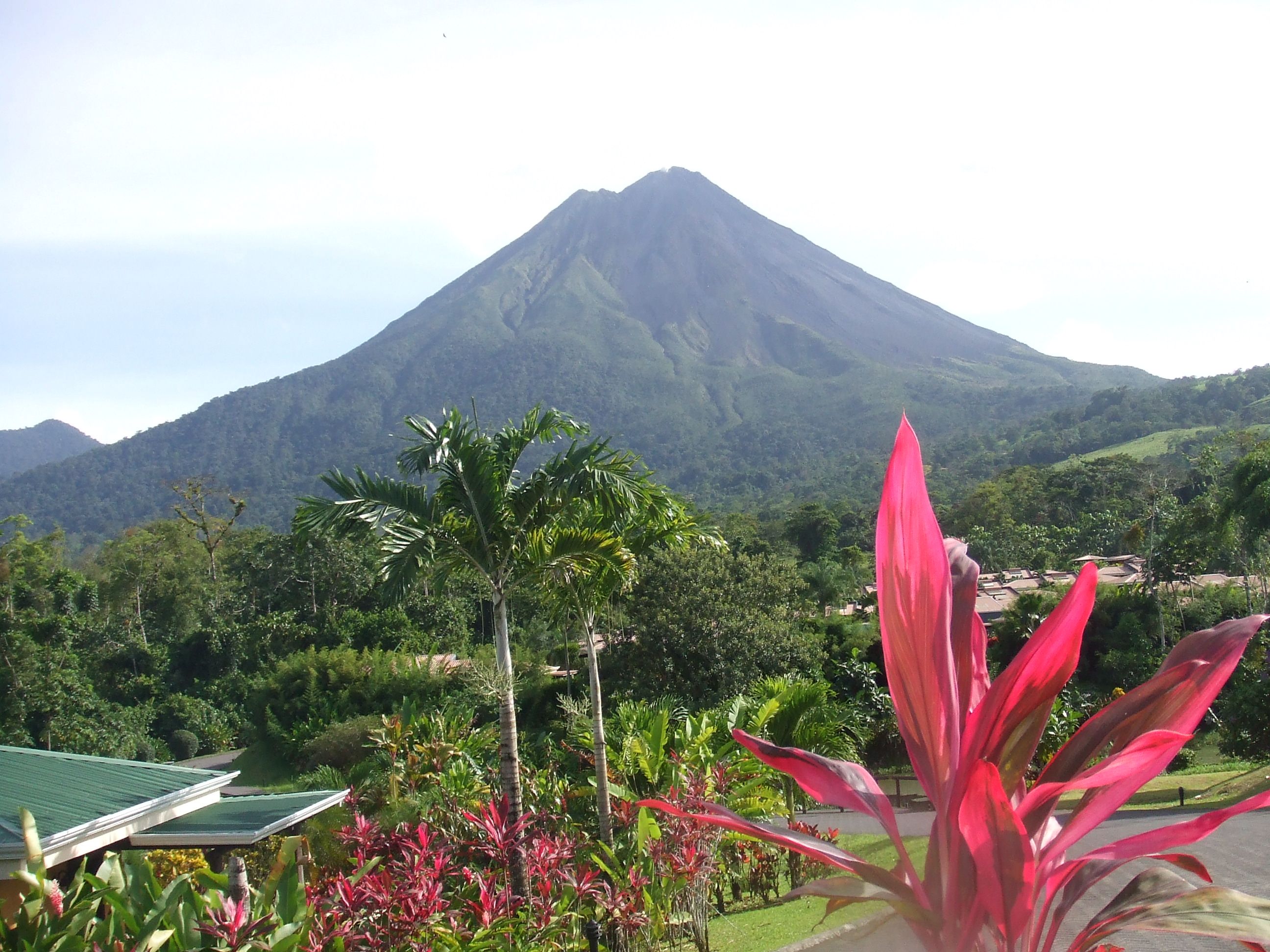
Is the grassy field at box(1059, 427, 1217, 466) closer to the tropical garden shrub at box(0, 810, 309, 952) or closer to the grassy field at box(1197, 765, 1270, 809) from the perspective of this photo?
the grassy field at box(1197, 765, 1270, 809)

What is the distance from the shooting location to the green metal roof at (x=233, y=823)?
5.73 meters

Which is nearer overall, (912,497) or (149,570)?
(912,497)

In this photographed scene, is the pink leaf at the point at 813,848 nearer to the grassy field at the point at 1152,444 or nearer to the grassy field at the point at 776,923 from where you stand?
the grassy field at the point at 776,923

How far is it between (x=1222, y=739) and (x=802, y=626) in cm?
616

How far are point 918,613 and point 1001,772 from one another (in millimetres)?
261

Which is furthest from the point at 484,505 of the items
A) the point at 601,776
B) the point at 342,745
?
the point at 342,745

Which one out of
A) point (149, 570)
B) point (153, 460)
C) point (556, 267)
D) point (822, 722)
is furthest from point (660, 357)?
point (822, 722)

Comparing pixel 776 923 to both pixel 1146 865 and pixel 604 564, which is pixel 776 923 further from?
pixel 1146 865

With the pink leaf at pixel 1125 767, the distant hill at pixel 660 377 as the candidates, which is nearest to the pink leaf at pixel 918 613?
the pink leaf at pixel 1125 767

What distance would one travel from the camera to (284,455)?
358 feet

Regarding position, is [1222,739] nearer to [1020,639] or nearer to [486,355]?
[1020,639]

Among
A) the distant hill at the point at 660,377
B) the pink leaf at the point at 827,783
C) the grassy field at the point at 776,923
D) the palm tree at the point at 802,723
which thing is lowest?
the grassy field at the point at 776,923

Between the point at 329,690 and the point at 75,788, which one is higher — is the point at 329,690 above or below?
below

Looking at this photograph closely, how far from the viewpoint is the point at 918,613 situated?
3.86ft
